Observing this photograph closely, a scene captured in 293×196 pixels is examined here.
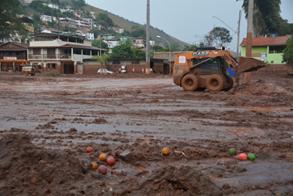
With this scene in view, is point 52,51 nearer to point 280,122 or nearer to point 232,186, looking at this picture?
point 280,122

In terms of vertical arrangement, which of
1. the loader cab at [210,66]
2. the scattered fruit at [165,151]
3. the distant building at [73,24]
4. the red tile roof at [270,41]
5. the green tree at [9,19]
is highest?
the distant building at [73,24]

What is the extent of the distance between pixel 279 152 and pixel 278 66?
50.5 meters

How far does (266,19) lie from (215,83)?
53842 millimetres

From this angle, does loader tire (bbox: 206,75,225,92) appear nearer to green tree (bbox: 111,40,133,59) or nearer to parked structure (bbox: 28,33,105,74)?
green tree (bbox: 111,40,133,59)

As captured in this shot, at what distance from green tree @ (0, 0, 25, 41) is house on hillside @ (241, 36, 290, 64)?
119 feet

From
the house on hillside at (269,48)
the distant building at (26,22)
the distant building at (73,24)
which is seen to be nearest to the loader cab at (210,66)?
the house on hillside at (269,48)

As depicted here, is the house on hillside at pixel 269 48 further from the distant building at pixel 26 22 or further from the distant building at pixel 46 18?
the distant building at pixel 46 18

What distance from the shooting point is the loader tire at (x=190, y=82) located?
22.7 meters

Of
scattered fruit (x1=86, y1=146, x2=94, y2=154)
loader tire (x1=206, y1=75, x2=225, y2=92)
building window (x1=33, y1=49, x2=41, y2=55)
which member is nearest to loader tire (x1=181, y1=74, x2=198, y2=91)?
loader tire (x1=206, y1=75, x2=225, y2=92)

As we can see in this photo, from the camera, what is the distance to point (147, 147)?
7.93 metres

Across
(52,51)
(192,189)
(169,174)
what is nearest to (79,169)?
(169,174)

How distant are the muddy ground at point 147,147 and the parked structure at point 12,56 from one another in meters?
67.0

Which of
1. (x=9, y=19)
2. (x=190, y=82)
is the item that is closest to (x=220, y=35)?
(x=9, y=19)

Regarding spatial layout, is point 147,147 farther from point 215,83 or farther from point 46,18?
point 46,18
